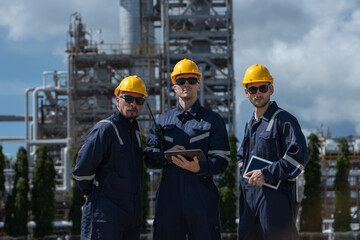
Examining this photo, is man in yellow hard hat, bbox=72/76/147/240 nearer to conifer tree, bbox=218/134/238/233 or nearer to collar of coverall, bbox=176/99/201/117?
collar of coverall, bbox=176/99/201/117

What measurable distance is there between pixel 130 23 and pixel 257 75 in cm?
3349

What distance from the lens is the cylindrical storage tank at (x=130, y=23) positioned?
127ft

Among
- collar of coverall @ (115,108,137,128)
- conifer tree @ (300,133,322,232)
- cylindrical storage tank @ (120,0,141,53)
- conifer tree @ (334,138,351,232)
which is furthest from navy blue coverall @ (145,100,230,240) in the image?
cylindrical storage tank @ (120,0,141,53)

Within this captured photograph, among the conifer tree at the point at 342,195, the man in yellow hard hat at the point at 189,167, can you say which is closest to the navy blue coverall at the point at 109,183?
the man in yellow hard hat at the point at 189,167

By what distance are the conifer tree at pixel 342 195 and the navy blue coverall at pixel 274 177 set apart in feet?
79.6

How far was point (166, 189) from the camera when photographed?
6.33 m

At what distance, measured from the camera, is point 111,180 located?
249 inches

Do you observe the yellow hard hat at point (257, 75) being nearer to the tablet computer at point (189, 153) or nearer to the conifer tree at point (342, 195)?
the tablet computer at point (189, 153)

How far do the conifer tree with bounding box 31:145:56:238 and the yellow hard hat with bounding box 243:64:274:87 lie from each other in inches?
957

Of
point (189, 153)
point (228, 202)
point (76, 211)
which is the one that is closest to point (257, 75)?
point (189, 153)

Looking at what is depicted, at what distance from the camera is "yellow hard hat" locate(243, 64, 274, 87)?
6203 mm

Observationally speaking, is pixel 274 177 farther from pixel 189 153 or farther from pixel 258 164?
pixel 189 153

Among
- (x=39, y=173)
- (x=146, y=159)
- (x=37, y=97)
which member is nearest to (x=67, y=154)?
(x=39, y=173)

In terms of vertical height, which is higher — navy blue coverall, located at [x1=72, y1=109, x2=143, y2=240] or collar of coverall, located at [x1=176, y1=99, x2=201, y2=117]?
collar of coverall, located at [x1=176, y1=99, x2=201, y2=117]
